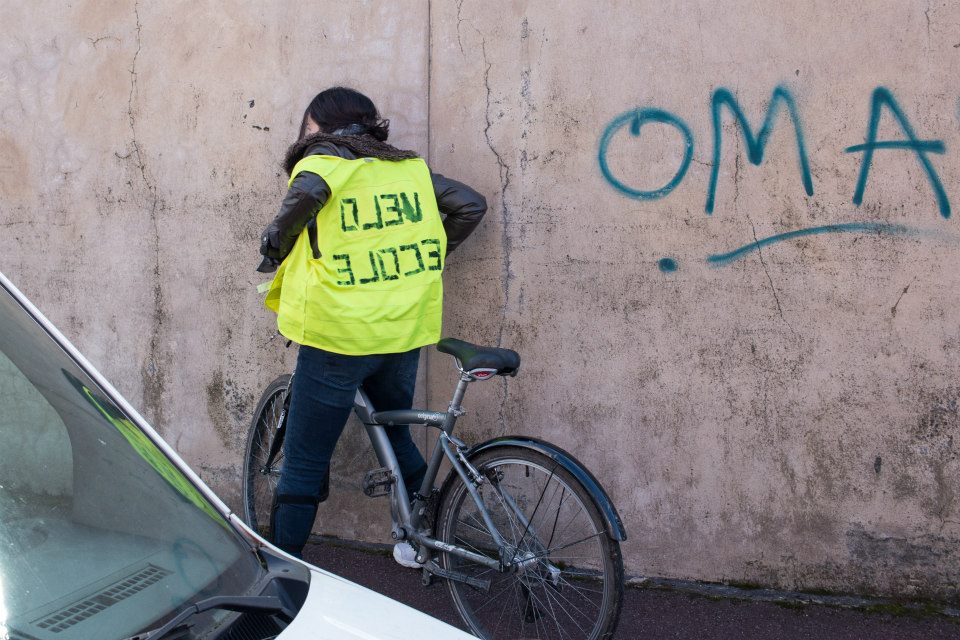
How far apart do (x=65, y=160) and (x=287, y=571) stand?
370 cm

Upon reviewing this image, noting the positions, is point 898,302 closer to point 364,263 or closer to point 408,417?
point 408,417

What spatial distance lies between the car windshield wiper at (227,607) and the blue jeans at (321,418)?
1.72 metres

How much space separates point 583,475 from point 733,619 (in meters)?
1.15

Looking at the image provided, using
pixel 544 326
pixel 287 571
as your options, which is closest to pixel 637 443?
pixel 544 326

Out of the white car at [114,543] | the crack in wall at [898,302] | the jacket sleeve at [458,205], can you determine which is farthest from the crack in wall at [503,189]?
the white car at [114,543]

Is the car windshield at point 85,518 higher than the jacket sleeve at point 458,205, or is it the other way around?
the jacket sleeve at point 458,205

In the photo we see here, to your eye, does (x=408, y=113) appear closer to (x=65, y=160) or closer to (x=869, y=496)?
(x=65, y=160)

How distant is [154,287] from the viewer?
468cm

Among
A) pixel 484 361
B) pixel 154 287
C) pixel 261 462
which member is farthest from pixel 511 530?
pixel 154 287

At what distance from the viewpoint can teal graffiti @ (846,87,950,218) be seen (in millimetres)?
3436

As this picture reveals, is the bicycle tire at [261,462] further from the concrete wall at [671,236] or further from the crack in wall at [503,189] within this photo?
the crack in wall at [503,189]

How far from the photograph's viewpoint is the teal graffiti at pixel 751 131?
3576mm

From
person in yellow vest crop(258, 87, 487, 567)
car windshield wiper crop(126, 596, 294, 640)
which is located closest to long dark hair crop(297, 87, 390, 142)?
person in yellow vest crop(258, 87, 487, 567)

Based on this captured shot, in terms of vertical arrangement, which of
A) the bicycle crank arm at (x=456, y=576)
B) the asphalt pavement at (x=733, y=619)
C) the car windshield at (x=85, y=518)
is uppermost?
the car windshield at (x=85, y=518)
